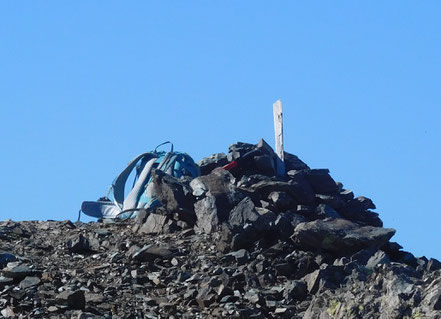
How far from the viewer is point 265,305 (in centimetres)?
1972

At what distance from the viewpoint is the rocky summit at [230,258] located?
19156 millimetres

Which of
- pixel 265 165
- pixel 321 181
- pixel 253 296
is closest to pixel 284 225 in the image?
pixel 253 296

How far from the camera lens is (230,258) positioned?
71.6 ft

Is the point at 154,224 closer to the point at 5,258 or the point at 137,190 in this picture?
the point at 137,190

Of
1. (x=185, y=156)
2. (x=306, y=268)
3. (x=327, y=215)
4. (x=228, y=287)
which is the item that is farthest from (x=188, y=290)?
(x=185, y=156)

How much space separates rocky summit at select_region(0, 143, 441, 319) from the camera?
19156mm

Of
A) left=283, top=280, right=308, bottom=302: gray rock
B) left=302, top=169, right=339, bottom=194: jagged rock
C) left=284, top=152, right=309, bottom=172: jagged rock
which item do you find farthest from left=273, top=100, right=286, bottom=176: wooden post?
left=283, top=280, right=308, bottom=302: gray rock

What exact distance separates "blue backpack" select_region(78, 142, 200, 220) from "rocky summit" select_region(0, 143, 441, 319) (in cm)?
90

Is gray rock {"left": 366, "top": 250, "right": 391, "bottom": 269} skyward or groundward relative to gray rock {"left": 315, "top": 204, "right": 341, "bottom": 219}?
groundward

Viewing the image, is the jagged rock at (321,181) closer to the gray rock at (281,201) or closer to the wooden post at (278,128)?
the wooden post at (278,128)

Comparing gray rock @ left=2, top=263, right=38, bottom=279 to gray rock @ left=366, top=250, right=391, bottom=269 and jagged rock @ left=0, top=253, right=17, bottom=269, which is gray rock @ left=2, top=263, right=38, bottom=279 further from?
gray rock @ left=366, top=250, right=391, bottom=269

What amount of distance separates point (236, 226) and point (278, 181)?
9.06ft

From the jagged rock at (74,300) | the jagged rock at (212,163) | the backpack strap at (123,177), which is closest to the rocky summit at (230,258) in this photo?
the jagged rock at (74,300)

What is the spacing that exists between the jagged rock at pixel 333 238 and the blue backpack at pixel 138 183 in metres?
5.10
